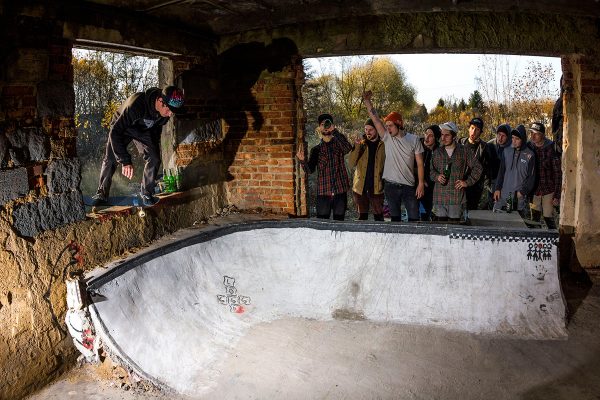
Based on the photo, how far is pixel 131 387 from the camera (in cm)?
335

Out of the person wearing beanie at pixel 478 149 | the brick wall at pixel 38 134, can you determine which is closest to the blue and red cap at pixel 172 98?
the brick wall at pixel 38 134

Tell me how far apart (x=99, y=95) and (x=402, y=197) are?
12.4 m

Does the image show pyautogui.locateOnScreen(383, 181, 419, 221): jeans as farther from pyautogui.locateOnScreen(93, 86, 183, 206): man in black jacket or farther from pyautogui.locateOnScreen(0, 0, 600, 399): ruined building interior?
pyautogui.locateOnScreen(93, 86, 183, 206): man in black jacket

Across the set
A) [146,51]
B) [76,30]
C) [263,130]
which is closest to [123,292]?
→ [76,30]

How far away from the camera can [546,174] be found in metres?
5.64

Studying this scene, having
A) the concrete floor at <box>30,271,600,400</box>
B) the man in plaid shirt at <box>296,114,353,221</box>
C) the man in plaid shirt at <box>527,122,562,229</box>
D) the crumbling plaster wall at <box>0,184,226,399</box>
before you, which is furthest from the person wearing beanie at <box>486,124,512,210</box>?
the crumbling plaster wall at <box>0,184,226,399</box>

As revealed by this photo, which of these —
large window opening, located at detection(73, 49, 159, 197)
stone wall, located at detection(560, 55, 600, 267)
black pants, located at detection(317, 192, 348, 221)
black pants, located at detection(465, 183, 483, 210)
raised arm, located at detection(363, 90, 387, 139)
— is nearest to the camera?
stone wall, located at detection(560, 55, 600, 267)

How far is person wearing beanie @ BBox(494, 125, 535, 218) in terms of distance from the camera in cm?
563

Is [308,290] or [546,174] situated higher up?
[546,174]

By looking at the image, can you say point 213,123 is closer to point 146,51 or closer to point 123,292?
point 146,51

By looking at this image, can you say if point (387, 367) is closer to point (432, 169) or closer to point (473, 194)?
point (432, 169)

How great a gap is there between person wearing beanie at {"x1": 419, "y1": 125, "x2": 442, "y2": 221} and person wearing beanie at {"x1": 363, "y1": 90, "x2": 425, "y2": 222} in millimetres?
164

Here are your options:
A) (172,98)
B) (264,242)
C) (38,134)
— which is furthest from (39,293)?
(264,242)

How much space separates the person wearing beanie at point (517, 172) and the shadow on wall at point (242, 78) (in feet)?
9.48
